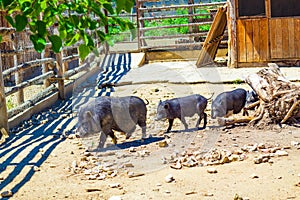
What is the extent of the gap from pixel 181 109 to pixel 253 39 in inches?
263

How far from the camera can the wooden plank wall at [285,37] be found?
535 inches

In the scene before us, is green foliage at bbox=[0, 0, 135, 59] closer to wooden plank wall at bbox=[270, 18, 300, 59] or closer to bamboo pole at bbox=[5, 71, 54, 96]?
bamboo pole at bbox=[5, 71, 54, 96]

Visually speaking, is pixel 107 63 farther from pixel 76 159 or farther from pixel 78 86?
pixel 76 159

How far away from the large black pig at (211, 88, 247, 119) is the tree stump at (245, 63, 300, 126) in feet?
1.10

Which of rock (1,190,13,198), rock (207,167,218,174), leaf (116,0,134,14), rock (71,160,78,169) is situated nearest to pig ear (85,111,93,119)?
rock (71,160,78,169)

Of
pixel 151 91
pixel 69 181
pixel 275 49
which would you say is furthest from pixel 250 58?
pixel 69 181

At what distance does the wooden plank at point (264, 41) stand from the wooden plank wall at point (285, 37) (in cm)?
13

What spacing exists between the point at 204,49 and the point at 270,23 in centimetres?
175

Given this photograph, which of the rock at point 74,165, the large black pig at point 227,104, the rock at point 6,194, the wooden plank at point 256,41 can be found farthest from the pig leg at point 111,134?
the wooden plank at point 256,41

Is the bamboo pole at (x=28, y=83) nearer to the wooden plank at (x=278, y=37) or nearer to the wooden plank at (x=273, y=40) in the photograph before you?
the wooden plank at (x=273, y=40)

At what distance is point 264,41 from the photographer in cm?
1372

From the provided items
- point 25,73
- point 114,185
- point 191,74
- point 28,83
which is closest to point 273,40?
point 191,74

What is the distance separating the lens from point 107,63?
1623 centimetres

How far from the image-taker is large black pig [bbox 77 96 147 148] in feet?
22.3
